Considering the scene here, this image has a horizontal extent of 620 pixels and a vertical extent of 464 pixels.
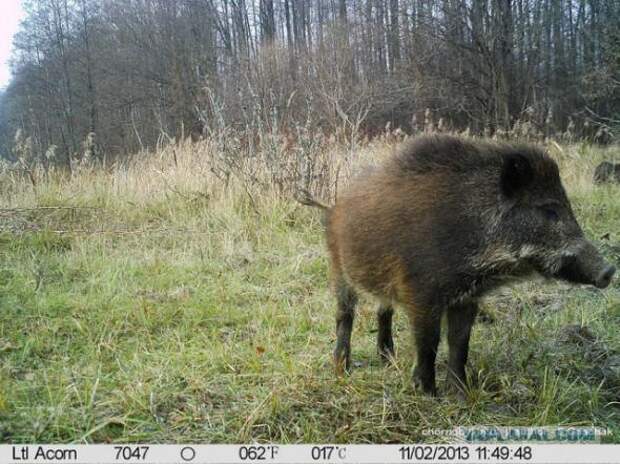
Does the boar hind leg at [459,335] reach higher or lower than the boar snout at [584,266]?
lower

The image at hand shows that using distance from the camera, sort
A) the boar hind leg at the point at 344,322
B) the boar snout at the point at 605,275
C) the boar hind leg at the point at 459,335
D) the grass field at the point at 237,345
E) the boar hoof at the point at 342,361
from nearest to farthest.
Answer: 1. the grass field at the point at 237,345
2. the boar snout at the point at 605,275
3. the boar hind leg at the point at 459,335
4. the boar hoof at the point at 342,361
5. the boar hind leg at the point at 344,322

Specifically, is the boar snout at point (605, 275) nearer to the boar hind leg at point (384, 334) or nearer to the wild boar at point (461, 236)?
the wild boar at point (461, 236)

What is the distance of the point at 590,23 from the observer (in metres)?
19.6

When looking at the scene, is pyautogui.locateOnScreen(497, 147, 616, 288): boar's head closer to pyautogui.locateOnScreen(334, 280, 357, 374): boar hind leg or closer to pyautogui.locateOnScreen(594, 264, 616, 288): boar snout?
pyautogui.locateOnScreen(594, 264, 616, 288): boar snout

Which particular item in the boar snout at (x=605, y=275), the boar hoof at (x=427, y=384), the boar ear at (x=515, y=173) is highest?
the boar ear at (x=515, y=173)

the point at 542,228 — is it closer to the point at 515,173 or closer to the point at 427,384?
the point at 515,173

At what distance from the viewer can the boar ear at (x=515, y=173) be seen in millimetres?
2629

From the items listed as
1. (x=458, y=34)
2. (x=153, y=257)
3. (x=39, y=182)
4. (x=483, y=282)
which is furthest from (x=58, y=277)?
(x=458, y=34)

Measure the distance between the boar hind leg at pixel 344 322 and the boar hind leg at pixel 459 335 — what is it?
606mm

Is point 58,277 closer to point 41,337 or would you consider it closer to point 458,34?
point 41,337

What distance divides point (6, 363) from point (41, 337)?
432 millimetres

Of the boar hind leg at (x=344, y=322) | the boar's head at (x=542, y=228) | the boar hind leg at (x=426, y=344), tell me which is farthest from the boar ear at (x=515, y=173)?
the boar hind leg at (x=344, y=322)

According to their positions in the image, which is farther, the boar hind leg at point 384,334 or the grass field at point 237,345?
the boar hind leg at point 384,334

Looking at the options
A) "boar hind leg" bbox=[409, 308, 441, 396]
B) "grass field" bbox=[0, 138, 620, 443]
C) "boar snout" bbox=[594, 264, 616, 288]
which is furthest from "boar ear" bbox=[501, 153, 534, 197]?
"grass field" bbox=[0, 138, 620, 443]
